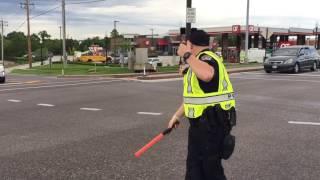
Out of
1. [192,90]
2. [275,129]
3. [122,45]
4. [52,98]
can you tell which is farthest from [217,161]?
[122,45]

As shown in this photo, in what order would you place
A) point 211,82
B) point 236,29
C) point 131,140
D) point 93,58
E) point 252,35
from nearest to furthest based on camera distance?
point 211,82
point 131,140
point 236,29
point 252,35
point 93,58

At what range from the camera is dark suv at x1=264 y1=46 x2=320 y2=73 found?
A: 26.9 m

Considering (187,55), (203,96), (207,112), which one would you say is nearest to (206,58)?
(187,55)

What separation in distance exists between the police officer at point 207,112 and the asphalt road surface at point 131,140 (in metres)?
1.58

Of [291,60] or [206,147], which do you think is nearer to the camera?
[206,147]

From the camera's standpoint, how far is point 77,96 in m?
15.2

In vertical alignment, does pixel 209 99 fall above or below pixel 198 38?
below

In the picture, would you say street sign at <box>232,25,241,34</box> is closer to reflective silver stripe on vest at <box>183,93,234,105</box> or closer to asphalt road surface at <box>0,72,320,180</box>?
asphalt road surface at <box>0,72,320,180</box>

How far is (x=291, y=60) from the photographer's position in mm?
27016

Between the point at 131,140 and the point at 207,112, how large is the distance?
3968mm

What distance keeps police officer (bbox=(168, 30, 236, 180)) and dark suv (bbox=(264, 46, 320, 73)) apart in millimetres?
23882

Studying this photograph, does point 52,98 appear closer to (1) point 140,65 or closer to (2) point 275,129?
(2) point 275,129

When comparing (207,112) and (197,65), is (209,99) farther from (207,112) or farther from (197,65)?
(197,65)

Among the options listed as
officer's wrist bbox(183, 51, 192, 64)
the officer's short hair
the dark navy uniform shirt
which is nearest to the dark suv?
the officer's short hair
